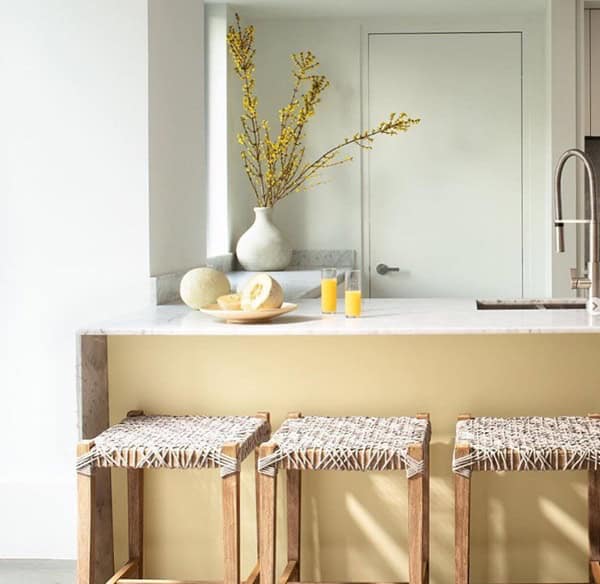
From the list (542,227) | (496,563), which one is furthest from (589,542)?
(542,227)

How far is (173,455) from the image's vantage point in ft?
7.34

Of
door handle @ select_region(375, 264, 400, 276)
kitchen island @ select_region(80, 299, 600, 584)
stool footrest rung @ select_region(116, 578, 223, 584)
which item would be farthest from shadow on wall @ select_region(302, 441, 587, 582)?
door handle @ select_region(375, 264, 400, 276)

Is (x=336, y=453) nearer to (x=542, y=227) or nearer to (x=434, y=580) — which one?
(x=434, y=580)

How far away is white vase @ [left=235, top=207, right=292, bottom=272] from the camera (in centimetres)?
470

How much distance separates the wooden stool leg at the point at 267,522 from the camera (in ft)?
7.29

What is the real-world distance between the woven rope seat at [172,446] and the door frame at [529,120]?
316cm

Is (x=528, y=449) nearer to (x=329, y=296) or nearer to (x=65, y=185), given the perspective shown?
(x=329, y=296)

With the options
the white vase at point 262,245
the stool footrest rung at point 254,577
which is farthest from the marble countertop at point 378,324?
the white vase at point 262,245

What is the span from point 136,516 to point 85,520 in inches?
16.0

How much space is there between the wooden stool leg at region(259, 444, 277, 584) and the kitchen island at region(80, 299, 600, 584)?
0.43 m

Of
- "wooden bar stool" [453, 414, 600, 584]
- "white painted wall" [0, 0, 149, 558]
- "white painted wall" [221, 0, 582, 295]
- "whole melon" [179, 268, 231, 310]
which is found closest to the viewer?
"wooden bar stool" [453, 414, 600, 584]

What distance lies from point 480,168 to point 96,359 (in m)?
3.21

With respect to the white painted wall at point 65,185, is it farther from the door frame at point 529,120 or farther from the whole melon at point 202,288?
the door frame at point 529,120

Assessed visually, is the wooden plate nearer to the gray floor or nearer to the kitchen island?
the kitchen island
